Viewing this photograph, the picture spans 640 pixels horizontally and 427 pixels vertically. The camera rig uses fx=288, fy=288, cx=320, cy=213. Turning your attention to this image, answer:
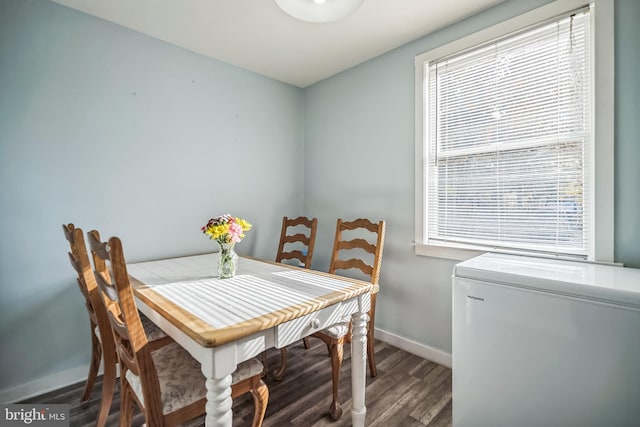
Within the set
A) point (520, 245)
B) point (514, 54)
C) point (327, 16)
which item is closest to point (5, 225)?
point (327, 16)

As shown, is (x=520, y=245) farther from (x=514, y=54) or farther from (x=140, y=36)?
(x=140, y=36)

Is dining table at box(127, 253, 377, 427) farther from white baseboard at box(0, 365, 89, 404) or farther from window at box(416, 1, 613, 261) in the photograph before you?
window at box(416, 1, 613, 261)

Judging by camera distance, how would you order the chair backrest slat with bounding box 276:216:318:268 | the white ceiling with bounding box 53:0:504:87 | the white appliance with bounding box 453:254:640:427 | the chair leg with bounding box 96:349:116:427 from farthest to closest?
1. the chair backrest slat with bounding box 276:216:318:268
2. the white ceiling with bounding box 53:0:504:87
3. the chair leg with bounding box 96:349:116:427
4. the white appliance with bounding box 453:254:640:427

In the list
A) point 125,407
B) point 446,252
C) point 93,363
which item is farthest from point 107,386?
point 446,252

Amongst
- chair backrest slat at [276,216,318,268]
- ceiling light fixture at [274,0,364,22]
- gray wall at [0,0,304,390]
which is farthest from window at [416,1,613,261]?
gray wall at [0,0,304,390]

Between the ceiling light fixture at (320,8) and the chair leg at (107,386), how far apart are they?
195 centimetres

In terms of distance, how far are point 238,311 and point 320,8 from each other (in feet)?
4.95

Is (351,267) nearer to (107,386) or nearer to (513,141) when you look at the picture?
(513,141)

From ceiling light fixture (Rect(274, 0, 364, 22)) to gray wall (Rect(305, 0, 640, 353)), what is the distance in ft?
3.28

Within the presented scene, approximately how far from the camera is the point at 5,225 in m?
1.70

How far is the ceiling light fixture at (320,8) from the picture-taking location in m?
1.44

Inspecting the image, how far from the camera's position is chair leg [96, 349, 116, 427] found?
1.39m

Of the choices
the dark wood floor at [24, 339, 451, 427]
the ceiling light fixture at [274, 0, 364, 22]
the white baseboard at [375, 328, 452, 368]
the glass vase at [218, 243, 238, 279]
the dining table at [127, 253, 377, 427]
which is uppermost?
the ceiling light fixture at [274, 0, 364, 22]

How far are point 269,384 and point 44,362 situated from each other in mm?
1428
